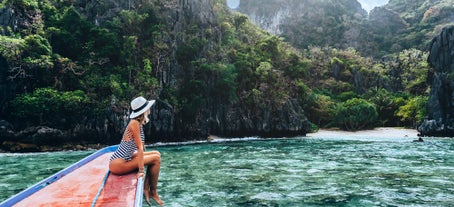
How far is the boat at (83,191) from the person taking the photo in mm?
3867

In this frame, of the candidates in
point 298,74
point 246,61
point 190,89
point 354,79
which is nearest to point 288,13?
point 354,79

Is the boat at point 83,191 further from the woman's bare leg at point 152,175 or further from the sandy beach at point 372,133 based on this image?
the sandy beach at point 372,133

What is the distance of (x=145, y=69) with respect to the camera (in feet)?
95.7

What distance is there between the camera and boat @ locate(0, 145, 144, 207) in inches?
152

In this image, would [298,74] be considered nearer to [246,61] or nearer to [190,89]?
[246,61]

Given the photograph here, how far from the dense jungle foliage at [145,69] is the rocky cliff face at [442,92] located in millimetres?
4741

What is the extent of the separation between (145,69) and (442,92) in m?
32.5

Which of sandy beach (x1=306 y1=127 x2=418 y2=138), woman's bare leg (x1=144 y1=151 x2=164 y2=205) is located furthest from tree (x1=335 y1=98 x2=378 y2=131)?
woman's bare leg (x1=144 y1=151 x2=164 y2=205)

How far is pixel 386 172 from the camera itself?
11875 millimetres

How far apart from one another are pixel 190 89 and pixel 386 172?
23506mm

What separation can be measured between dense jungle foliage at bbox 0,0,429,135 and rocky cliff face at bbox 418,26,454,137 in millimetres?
4741

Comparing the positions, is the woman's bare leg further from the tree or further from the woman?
the tree

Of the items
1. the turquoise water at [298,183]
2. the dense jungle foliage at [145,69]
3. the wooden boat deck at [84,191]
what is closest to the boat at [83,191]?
the wooden boat deck at [84,191]

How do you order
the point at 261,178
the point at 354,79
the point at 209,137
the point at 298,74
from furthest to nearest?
the point at 354,79
the point at 298,74
the point at 209,137
the point at 261,178
